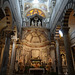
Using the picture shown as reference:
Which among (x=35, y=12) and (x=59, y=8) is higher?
(x=35, y=12)

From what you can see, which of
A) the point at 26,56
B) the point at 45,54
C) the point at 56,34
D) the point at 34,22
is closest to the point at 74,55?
the point at 56,34

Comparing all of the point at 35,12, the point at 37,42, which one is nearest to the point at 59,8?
the point at 37,42

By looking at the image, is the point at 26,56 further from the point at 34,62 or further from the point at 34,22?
the point at 34,22

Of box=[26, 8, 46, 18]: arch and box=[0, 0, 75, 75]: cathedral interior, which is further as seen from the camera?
box=[26, 8, 46, 18]: arch

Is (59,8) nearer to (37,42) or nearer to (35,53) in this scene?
(37,42)

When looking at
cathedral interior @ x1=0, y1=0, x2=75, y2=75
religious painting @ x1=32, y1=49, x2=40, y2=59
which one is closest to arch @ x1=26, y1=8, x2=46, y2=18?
cathedral interior @ x1=0, y1=0, x2=75, y2=75

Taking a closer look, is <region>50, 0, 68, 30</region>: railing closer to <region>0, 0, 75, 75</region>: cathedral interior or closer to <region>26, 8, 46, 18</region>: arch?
<region>0, 0, 75, 75</region>: cathedral interior

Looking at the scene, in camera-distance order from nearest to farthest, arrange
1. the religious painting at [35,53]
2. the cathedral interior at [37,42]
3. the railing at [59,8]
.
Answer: the railing at [59,8], the cathedral interior at [37,42], the religious painting at [35,53]

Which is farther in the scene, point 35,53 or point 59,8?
point 35,53

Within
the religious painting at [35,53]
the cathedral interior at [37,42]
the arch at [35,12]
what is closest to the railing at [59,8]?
the cathedral interior at [37,42]

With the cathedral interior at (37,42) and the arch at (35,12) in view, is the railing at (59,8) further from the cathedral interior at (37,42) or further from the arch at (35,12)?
the arch at (35,12)

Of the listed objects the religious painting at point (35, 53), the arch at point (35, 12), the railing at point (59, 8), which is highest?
the arch at point (35, 12)

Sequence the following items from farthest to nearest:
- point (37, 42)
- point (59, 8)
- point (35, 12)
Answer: point (35, 12) < point (37, 42) < point (59, 8)

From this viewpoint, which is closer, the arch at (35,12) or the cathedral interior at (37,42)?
the cathedral interior at (37,42)
